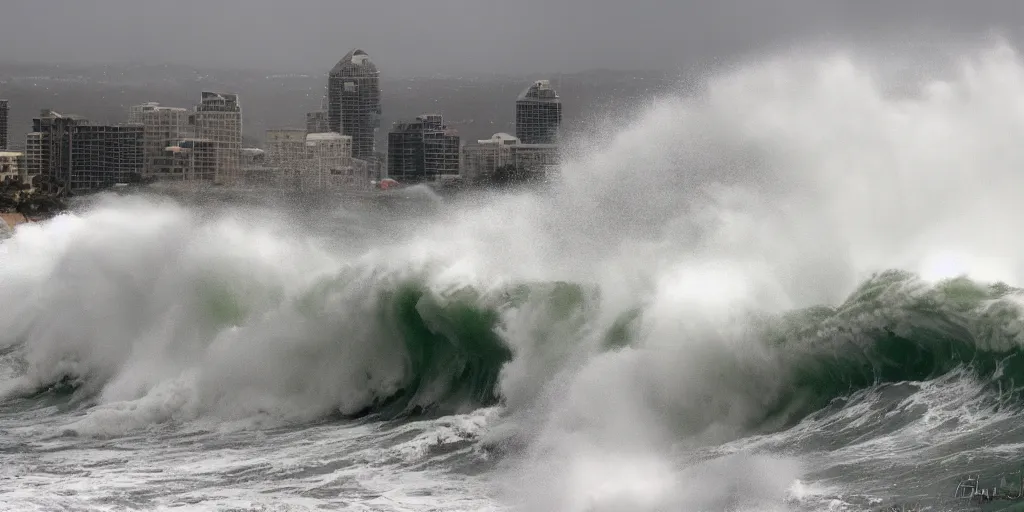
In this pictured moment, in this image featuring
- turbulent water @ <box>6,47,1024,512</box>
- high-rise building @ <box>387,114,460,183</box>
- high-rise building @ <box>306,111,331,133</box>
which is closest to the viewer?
turbulent water @ <box>6,47,1024,512</box>

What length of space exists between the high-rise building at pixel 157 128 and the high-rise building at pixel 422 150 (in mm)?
16427

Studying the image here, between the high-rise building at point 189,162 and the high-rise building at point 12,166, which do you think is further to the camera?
the high-rise building at point 12,166

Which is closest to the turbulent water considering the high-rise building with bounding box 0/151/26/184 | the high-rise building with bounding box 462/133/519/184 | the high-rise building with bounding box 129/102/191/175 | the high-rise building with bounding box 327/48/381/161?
the high-rise building with bounding box 462/133/519/184

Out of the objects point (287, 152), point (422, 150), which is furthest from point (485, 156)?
point (287, 152)

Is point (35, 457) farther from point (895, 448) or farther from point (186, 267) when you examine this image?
point (895, 448)

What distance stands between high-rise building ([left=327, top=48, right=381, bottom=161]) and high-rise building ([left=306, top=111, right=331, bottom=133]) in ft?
0.95

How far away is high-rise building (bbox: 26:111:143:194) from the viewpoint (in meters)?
85.6

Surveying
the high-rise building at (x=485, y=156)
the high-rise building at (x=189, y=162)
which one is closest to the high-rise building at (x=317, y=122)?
the high-rise building at (x=189, y=162)

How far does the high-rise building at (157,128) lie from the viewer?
85.9 m

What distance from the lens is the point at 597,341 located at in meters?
18.9

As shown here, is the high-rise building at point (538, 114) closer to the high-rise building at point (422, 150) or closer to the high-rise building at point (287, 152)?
the high-rise building at point (422, 150)

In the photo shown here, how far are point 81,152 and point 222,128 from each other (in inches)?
404

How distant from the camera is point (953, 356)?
14.6 metres

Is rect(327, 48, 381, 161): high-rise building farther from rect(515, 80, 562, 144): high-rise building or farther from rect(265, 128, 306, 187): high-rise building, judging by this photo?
rect(515, 80, 562, 144): high-rise building
